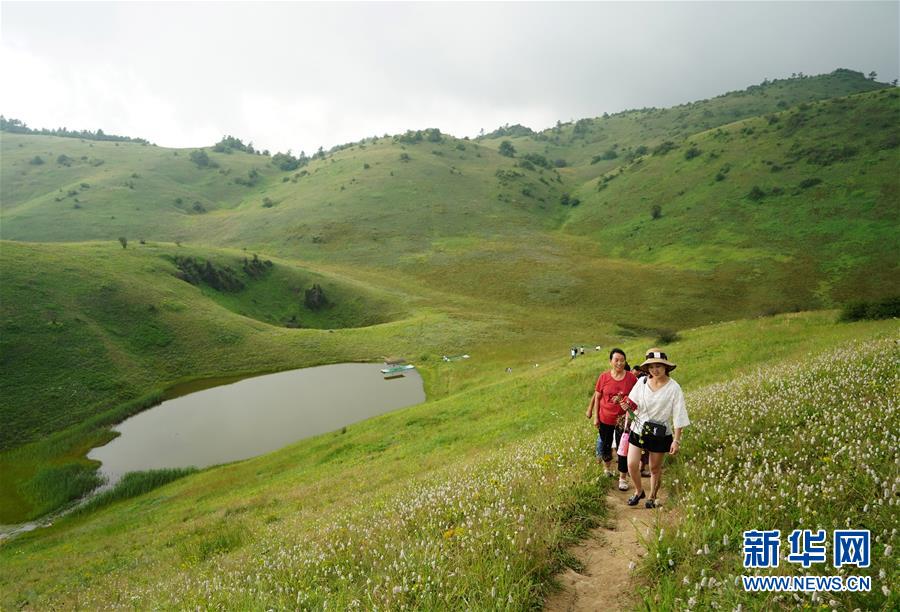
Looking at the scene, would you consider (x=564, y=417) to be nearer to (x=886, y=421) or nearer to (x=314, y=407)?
(x=886, y=421)

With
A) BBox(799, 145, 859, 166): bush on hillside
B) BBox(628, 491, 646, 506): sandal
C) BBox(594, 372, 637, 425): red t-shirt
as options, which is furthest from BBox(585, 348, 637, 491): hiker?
BBox(799, 145, 859, 166): bush on hillside

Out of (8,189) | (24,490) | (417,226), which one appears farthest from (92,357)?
(8,189)

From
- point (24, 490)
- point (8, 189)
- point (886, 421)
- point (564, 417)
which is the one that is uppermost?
point (8, 189)

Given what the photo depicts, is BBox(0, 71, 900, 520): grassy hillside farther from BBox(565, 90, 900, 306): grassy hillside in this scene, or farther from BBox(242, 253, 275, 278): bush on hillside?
BBox(242, 253, 275, 278): bush on hillside

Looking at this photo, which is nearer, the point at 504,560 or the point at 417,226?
the point at 504,560

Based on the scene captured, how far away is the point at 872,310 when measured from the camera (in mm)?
27172

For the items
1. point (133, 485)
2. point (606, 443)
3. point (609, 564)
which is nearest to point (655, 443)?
point (606, 443)

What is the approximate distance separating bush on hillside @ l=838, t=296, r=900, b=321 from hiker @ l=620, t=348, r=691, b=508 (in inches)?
1109

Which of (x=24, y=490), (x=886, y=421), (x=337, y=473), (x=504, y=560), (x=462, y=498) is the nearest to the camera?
(x=504, y=560)

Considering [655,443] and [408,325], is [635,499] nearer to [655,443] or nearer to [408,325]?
[655,443]

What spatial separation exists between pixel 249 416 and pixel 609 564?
37942 millimetres

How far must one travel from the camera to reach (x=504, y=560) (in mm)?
6250

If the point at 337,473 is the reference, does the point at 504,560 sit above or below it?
above

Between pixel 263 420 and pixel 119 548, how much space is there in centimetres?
1818
